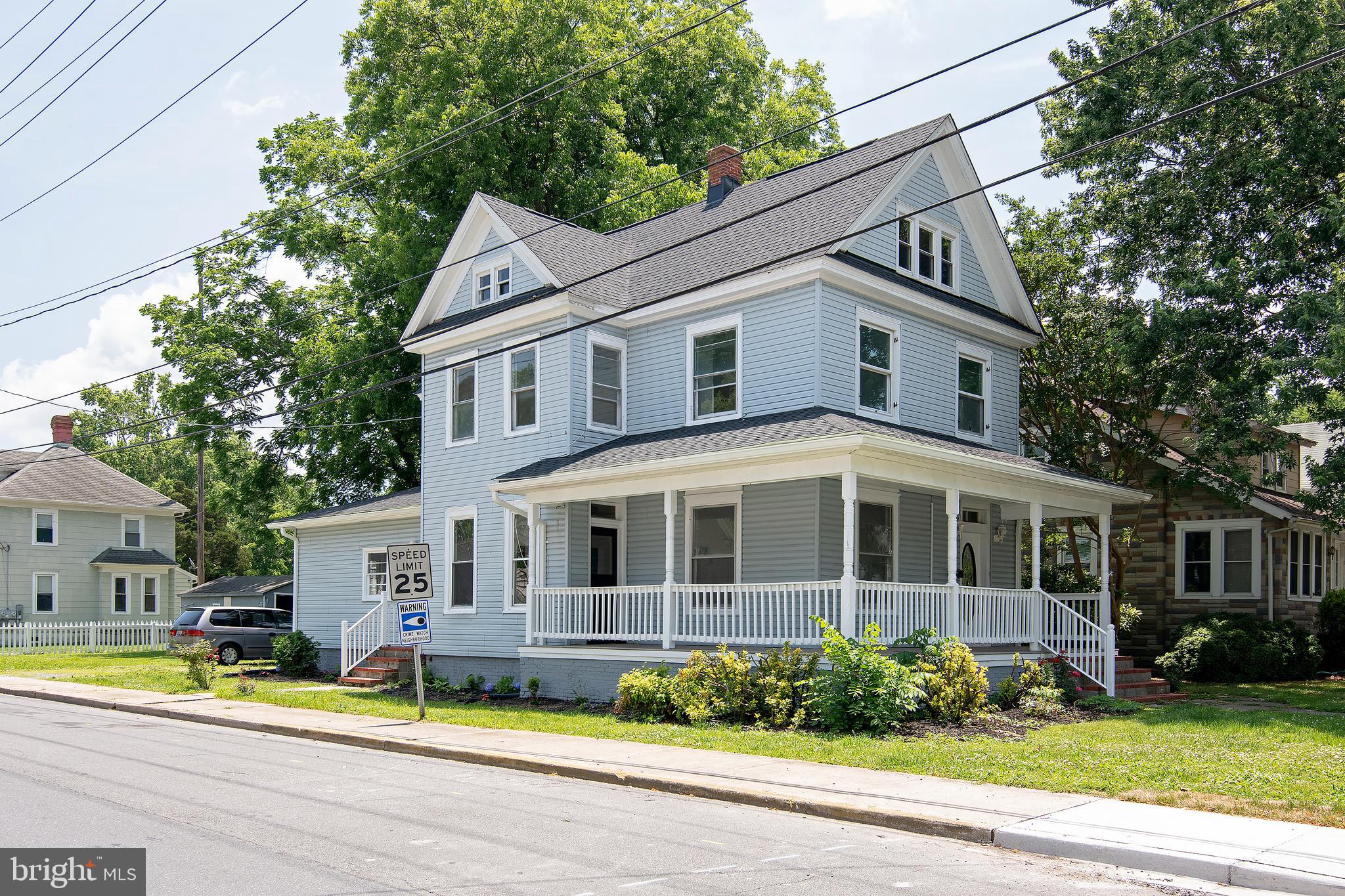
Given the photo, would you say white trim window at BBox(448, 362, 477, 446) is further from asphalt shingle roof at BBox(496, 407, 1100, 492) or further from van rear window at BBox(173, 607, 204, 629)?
van rear window at BBox(173, 607, 204, 629)

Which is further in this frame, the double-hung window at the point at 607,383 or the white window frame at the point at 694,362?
the double-hung window at the point at 607,383

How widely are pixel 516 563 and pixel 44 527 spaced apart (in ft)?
109

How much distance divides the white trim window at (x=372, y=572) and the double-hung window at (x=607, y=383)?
7795 mm

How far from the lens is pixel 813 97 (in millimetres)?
40031

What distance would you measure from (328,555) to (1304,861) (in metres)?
23.9

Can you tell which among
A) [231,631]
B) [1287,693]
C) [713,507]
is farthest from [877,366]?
[231,631]

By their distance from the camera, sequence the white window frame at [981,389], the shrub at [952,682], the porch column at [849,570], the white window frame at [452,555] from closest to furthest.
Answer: the shrub at [952,682] < the porch column at [849,570] < the white window frame at [981,389] < the white window frame at [452,555]

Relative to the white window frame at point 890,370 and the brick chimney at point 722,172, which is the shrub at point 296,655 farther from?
the white window frame at point 890,370

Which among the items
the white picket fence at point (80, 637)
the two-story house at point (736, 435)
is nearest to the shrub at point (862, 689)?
the two-story house at point (736, 435)

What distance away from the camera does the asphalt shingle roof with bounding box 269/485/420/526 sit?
2556cm

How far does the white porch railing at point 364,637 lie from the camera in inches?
949

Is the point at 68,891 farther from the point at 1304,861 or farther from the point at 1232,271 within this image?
the point at 1232,271

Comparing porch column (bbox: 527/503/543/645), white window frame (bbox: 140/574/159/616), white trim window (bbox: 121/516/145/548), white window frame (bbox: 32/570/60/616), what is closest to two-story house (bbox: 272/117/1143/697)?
porch column (bbox: 527/503/543/645)

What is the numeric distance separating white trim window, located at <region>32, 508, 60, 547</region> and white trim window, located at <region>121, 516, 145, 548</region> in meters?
3.01
